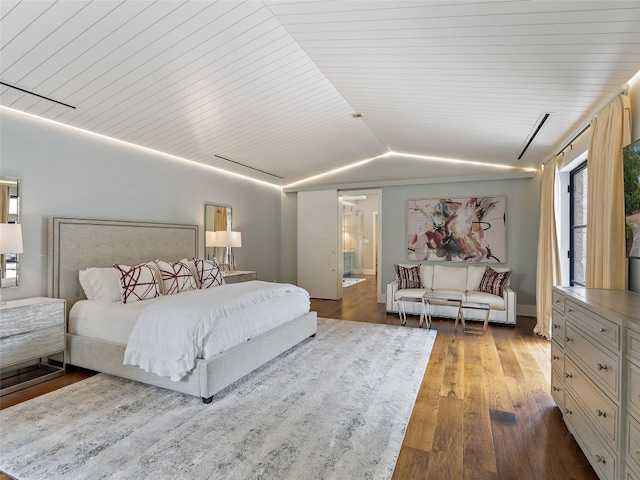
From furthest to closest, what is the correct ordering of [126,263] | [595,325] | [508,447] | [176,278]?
[126,263]
[176,278]
[508,447]
[595,325]

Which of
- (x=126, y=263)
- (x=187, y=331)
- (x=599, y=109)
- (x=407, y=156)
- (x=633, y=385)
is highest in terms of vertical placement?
(x=407, y=156)

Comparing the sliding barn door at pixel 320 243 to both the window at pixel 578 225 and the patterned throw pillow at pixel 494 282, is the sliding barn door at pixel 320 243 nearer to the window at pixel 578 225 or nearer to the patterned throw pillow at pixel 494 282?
the patterned throw pillow at pixel 494 282

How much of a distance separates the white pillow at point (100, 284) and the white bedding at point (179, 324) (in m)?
0.13

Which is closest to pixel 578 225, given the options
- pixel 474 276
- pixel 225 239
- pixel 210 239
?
pixel 474 276

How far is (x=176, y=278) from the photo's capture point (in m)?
3.96

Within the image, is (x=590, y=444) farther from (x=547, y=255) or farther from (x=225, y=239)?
(x=225, y=239)

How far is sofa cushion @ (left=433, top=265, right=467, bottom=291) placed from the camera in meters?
5.72

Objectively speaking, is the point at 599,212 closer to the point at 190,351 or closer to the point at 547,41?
the point at 547,41

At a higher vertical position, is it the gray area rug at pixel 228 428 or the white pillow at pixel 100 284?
the white pillow at pixel 100 284

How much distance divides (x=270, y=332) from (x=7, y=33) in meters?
3.03

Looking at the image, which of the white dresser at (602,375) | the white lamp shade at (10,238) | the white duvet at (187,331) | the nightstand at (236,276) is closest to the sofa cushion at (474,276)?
the white dresser at (602,375)

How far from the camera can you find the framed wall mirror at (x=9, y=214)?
121 inches

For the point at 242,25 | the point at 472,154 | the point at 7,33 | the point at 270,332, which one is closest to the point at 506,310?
the point at 472,154

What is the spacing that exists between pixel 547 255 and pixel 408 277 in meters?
2.08
